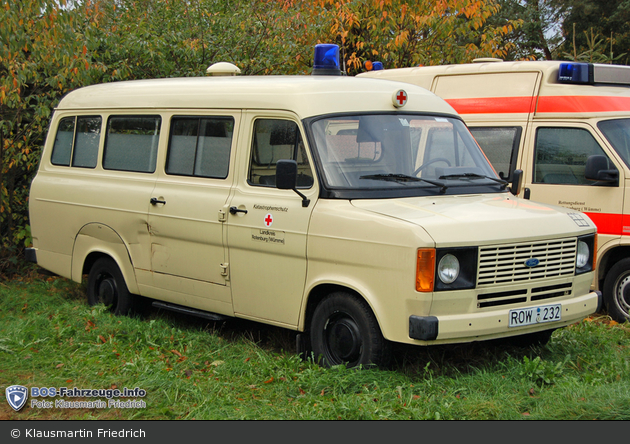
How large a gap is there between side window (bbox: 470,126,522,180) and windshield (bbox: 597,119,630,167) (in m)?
0.96

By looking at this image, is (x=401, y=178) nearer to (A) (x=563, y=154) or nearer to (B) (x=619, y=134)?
(A) (x=563, y=154)

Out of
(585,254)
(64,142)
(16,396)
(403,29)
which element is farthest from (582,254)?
(403,29)

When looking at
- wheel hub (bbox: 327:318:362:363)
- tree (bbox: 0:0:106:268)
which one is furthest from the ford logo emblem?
tree (bbox: 0:0:106:268)

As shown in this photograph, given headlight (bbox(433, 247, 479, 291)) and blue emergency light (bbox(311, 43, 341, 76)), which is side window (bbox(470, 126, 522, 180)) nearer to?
blue emergency light (bbox(311, 43, 341, 76))

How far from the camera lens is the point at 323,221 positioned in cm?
573

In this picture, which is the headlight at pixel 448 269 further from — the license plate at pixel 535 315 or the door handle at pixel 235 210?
the door handle at pixel 235 210

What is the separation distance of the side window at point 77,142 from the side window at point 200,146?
1353 millimetres

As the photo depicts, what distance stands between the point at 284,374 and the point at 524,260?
6.44ft

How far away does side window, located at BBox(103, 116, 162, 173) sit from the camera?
7508 mm

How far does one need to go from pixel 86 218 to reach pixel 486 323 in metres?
4.57

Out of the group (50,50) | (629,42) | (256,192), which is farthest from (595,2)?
(256,192)

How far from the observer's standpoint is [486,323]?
5250 millimetres

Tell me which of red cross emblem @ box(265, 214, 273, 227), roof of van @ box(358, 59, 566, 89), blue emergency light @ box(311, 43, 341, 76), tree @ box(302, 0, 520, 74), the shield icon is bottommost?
the shield icon

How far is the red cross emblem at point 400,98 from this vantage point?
21.1 ft
